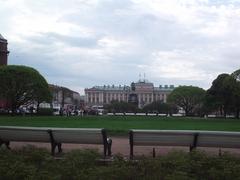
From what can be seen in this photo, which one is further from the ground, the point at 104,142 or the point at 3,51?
the point at 3,51

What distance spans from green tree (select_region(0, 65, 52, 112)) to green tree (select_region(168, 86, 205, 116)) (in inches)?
2595

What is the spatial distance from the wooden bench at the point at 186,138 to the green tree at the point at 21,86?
71.2m

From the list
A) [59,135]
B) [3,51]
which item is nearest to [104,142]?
[59,135]

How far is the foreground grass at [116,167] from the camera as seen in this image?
9359 mm

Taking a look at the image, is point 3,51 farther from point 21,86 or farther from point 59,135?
point 59,135

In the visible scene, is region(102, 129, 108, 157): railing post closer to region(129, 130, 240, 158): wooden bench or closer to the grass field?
region(129, 130, 240, 158): wooden bench

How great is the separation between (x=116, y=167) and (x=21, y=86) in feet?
251

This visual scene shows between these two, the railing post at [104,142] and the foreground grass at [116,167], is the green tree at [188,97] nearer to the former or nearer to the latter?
the railing post at [104,142]

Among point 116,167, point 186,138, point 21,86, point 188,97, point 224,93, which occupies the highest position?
point 188,97

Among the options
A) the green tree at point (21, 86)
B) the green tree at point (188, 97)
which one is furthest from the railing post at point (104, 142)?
the green tree at point (188, 97)

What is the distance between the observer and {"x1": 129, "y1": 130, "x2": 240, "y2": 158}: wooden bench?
1426cm

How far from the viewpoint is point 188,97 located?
484ft

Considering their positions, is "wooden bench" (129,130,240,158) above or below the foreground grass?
above

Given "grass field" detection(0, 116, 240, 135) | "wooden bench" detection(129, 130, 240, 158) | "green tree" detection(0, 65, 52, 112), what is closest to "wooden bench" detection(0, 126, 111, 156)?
"wooden bench" detection(129, 130, 240, 158)
